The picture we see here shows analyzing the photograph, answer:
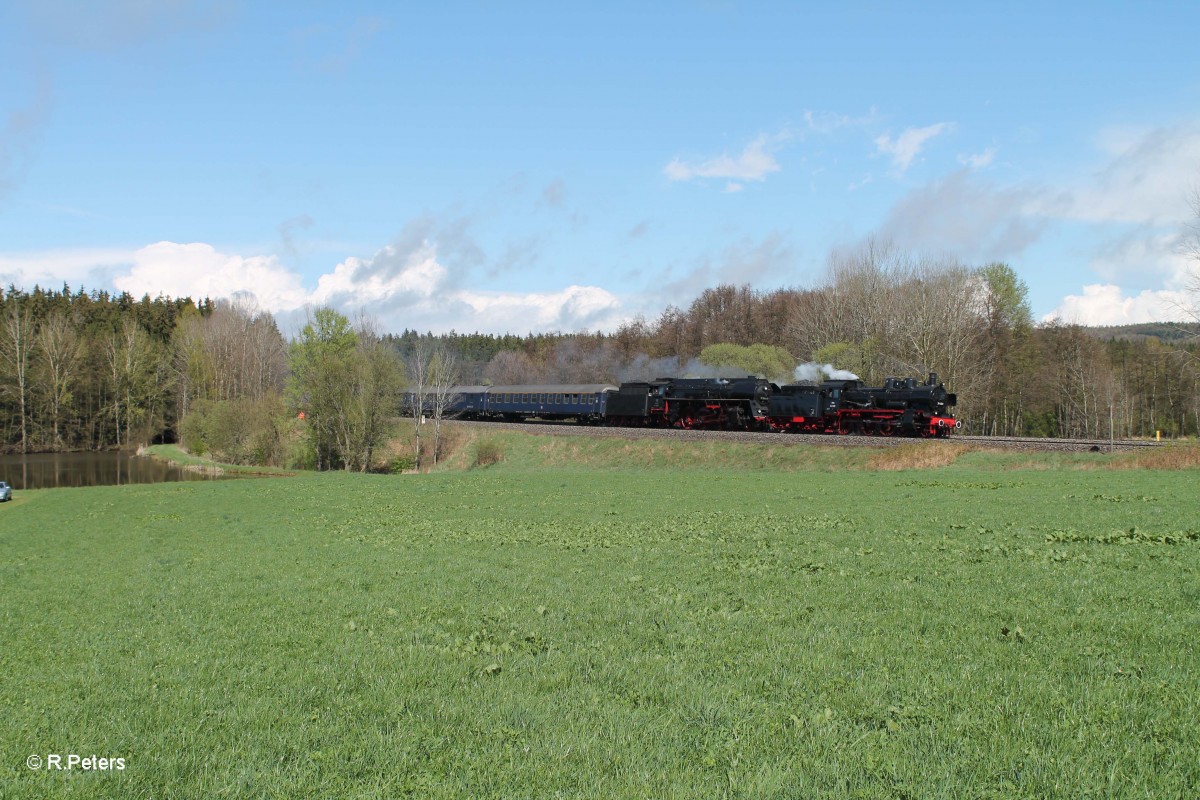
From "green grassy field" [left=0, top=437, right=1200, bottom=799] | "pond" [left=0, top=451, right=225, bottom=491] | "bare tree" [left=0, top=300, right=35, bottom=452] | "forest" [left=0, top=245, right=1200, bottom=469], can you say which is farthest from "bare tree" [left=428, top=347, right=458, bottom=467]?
"green grassy field" [left=0, top=437, right=1200, bottom=799]

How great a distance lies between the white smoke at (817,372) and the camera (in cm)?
6031

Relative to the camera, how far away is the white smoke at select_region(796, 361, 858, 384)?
6031cm

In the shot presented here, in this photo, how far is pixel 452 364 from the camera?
293ft

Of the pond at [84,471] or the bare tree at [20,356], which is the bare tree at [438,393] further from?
the bare tree at [20,356]

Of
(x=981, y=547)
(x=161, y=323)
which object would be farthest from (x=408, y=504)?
(x=161, y=323)

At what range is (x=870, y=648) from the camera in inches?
330

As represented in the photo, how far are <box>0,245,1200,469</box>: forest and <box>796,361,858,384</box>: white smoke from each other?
1534 millimetres

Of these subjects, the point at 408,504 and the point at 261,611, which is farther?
the point at 408,504

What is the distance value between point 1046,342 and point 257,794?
89.4 metres

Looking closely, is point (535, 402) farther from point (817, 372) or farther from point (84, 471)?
point (84, 471)

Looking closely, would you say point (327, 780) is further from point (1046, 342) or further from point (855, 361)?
point (1046, 342)

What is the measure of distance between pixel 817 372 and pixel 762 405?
13.7 metres

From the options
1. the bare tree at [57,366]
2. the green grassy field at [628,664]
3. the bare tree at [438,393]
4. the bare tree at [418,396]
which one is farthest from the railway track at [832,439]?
the bare tree at [57,366]

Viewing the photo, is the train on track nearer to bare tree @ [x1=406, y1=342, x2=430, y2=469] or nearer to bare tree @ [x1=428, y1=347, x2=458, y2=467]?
bare tree @ [x1=428, y1=347, x2=458, y2=467]
